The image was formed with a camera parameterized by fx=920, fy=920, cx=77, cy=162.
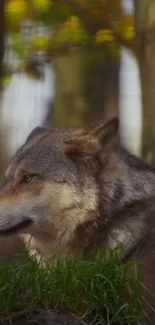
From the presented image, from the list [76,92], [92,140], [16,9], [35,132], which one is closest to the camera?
[92,140]

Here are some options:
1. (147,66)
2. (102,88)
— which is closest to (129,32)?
(147,66)

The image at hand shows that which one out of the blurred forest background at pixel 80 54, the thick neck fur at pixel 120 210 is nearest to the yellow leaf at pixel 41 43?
the blurred forest background at pixel 80 54

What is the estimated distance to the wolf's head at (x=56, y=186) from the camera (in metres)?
6.39

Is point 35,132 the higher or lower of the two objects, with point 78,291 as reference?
higher

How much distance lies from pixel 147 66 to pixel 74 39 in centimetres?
340

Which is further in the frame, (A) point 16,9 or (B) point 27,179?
(A) point 16,9

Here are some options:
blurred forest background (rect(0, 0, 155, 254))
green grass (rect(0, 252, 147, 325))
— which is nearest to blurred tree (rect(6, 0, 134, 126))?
blurred forest background (rect(0, 0, 155, 254))

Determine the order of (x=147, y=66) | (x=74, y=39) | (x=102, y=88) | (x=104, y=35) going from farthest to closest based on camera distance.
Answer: (x=102, y=88) < (x=74, y=39) < (x=104, y=35) < (x=147, y=66)

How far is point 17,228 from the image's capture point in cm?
638

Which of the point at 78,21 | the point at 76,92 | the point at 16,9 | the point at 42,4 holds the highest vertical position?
the point at 42,4

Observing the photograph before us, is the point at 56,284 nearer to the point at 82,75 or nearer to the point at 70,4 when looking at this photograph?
the point at 70,4

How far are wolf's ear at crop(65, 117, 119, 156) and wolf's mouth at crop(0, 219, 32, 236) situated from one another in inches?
23.5

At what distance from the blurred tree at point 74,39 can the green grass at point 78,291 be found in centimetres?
644

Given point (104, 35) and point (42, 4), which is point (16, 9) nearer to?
point (42, 4)
